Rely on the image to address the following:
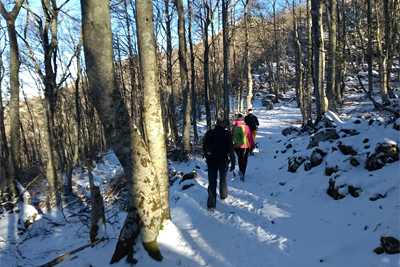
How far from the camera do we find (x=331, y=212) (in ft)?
13.3

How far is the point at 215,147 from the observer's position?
525 cm

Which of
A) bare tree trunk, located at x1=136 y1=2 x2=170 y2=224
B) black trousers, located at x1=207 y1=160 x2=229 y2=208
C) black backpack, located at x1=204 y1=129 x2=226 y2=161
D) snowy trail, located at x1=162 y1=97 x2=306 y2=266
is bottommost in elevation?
snowy trail, located at x1=162 y1=97 x2=306 y2=266

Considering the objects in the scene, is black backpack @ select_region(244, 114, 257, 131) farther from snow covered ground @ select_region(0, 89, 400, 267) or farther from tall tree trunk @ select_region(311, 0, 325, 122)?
snow covered ground @ select_region(0, 89, 400, 267)

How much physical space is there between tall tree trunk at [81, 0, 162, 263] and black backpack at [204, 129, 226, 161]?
2130 mm

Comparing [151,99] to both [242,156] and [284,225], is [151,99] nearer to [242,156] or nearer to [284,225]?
[284,225]

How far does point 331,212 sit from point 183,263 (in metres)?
2.72

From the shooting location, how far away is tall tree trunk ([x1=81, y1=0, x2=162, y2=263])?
2.89 metres

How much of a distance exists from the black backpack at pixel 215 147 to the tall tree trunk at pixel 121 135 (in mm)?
2130

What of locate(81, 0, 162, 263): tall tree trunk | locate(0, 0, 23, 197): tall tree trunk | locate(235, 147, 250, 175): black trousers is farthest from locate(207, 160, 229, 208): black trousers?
locate(0, 0, 23, 197): tall tree trunk

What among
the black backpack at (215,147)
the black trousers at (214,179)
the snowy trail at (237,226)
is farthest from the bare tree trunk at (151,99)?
the black backpack at (215,147)

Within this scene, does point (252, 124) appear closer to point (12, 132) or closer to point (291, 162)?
point (291, 162)

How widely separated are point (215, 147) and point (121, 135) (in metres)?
2.61

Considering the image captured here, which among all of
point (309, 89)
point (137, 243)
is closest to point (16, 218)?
point (137, 243)

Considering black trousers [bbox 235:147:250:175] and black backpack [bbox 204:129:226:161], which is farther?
black trousers [bbox 235:147:250:175]
